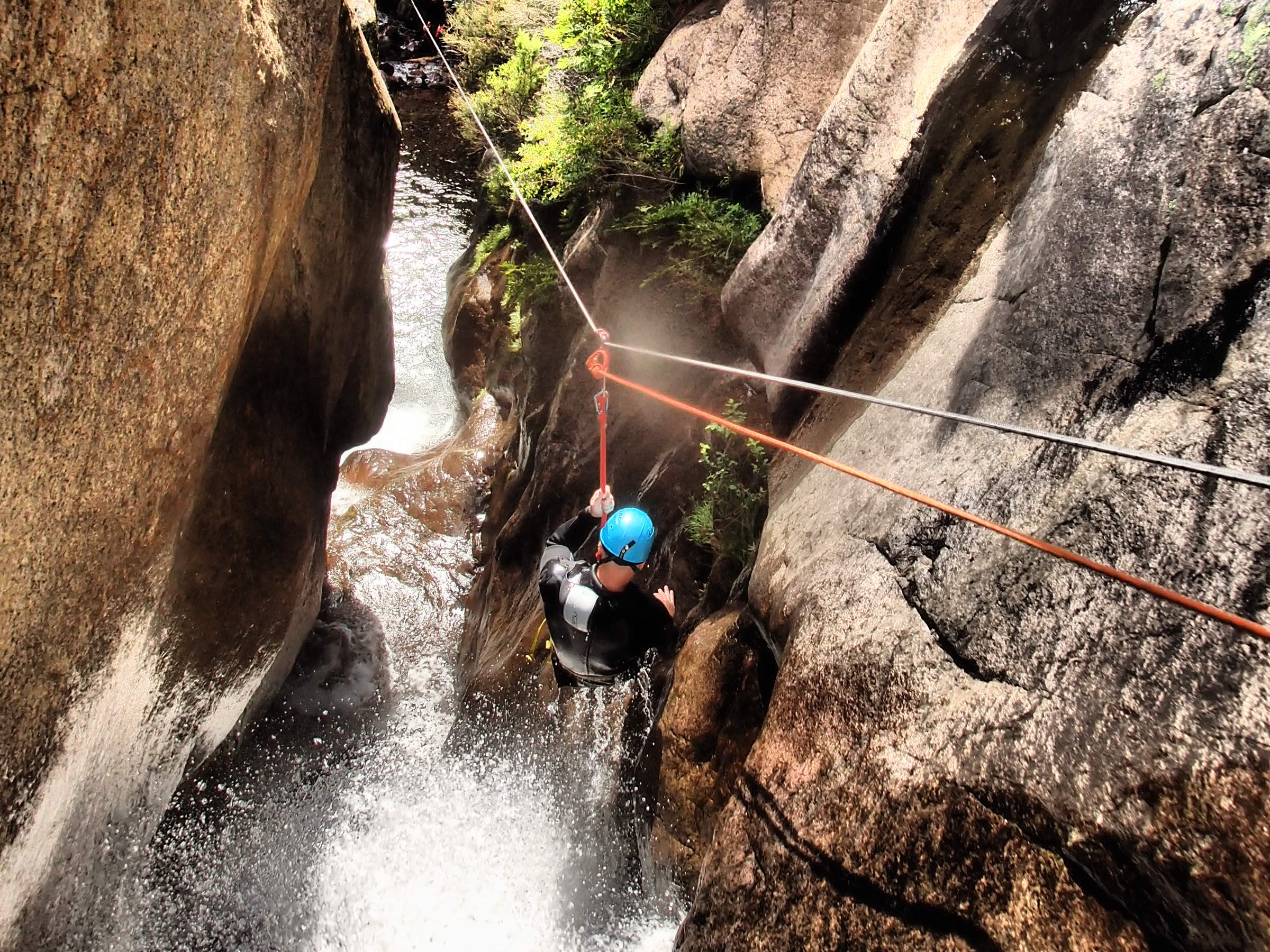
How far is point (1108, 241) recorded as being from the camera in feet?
8.77

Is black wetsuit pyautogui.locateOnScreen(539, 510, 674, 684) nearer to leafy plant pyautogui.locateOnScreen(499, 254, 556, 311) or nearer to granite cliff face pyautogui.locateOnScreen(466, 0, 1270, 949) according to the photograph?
granite cliff face pyautogui.locateOnScreen(466, 0, 1270, 949)

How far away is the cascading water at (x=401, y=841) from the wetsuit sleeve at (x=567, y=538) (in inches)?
51.0

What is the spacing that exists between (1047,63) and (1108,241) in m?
1.48

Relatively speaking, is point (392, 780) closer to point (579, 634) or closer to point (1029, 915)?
point (579, 634)

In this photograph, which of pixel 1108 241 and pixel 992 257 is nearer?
pixel 1108 241

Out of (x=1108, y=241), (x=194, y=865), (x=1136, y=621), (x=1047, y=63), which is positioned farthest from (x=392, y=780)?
(x=1047, y=63)

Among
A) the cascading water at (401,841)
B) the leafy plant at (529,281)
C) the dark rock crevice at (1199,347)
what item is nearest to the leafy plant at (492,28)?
the leafy plant at (529,281)

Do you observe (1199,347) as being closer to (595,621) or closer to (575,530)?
(595,621)

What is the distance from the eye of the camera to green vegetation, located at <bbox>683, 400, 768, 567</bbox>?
4922 millimetres

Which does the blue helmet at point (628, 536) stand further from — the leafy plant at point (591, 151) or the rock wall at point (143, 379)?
the leafy plant at point (591, 151)

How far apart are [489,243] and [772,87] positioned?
514 centimetres

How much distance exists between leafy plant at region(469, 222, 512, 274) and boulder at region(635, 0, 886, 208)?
395 centimetres

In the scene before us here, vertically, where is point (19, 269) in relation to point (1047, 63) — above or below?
below

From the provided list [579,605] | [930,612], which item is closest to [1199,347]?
[930,612]
